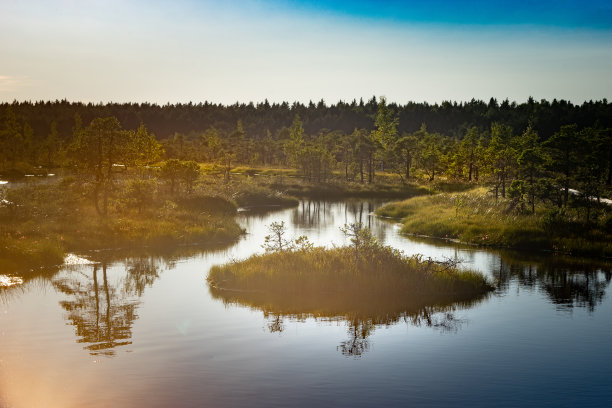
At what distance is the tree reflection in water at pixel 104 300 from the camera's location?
22.9 meters

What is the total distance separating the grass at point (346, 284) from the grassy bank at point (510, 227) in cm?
1377

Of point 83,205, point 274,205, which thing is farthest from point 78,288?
point 274,205

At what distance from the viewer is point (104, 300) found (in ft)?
94.8

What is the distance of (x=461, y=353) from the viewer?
21656mm

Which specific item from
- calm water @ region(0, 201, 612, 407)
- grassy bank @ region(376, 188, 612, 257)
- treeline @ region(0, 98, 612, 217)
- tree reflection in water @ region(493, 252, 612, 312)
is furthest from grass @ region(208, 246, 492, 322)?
treeline @ region(0, 98, 612, 217)

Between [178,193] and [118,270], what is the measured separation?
89.4 feet

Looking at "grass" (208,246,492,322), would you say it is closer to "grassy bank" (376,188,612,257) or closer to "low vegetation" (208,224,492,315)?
"low vegetation" (208,224,492,315)

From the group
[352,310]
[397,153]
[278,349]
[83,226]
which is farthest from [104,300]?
[397,153]

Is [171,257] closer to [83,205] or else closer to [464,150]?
[83,205]

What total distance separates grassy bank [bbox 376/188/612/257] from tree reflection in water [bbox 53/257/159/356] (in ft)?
82.6

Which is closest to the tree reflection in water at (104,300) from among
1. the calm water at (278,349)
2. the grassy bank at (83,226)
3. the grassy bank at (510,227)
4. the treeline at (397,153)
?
the calm water at (278,349)

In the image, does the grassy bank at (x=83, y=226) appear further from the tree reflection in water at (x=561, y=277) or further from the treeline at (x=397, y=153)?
the tree reflection in water at (x=561, y=277)

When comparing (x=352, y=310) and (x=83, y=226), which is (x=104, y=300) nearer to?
(x=352, y=310)

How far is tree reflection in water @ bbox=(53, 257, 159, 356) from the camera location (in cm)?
2286
